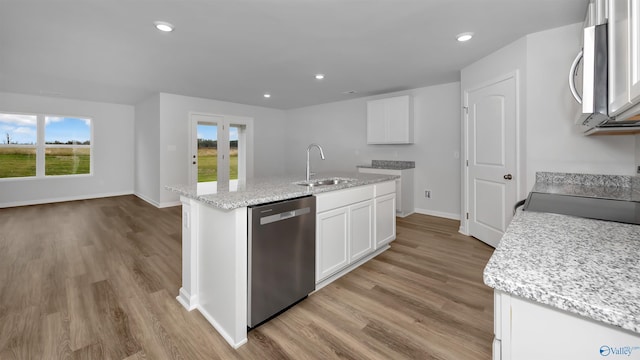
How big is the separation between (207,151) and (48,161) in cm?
341

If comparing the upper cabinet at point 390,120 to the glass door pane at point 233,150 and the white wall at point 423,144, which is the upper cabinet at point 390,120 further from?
the glass door pane at point 233,150

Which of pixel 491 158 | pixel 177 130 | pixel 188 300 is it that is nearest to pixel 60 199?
pixel 177 130

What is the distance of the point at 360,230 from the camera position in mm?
2740

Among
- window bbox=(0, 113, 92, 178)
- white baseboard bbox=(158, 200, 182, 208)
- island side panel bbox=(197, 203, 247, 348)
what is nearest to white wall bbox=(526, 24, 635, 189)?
island side panel bbox=(197, 203, 247, 348)

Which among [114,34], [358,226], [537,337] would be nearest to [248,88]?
[114,34]

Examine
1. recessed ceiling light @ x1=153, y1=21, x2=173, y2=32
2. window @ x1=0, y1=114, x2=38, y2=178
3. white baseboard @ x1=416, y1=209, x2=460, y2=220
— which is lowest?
white baseboard @ x1=416, y1=209, x2=460, y2=220

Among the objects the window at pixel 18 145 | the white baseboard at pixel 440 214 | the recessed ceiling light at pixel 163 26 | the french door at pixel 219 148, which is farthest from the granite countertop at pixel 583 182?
the window at pixel 18 145

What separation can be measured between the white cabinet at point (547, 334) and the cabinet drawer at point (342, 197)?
1597 millimetres

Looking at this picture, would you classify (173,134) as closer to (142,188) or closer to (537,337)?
(142,188)

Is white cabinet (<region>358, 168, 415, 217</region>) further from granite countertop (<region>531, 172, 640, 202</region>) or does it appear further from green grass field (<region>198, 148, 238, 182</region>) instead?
green grass field (<region>198, 148, 238, 182</region>)

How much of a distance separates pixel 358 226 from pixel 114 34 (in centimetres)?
305

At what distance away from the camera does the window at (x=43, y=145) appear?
5.62 m

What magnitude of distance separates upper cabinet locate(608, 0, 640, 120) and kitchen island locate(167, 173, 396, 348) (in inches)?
63.1

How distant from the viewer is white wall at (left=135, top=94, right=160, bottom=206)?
5.57 meters
